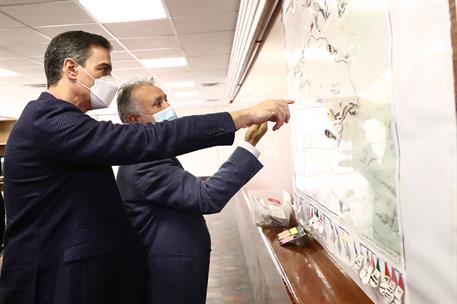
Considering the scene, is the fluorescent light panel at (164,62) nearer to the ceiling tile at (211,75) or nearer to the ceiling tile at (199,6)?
the ceiling tile at (211,75)

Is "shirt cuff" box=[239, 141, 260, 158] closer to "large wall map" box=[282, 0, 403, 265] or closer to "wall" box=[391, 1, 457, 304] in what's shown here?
"large wall map" box=[282, 0, 403, 265]

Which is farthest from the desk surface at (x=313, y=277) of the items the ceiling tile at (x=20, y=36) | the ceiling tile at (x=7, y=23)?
the ceiling tile at (x=20, y=36)

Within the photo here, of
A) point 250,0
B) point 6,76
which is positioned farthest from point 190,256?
point 6,76

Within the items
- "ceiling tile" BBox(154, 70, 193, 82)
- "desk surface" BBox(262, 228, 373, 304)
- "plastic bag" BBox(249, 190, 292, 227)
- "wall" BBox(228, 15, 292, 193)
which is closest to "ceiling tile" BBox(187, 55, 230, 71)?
"ceiling tile" BBox(154, 70, 193, 82)

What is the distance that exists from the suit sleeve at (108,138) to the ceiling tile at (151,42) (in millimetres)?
3420

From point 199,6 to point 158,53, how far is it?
175 centimetres

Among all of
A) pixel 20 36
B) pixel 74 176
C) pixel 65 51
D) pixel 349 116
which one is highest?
pixel 20 36

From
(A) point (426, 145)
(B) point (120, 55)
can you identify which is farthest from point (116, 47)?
(A) point (426, 145)

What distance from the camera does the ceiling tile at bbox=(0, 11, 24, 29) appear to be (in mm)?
3168

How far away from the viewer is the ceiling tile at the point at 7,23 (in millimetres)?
3168

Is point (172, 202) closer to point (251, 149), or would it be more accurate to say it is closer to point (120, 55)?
point (251, 149)

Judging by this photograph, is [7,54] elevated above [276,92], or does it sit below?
above

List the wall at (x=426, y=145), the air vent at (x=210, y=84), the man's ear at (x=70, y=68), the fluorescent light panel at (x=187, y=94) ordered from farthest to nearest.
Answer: the fluorescent light panel at (x=187, y=94) < the air vent at (x=210, y=84) < the man's ear at (x=70, y=68) < the wall at (x=426, y=145)

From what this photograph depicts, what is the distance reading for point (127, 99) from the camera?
4.14ft
